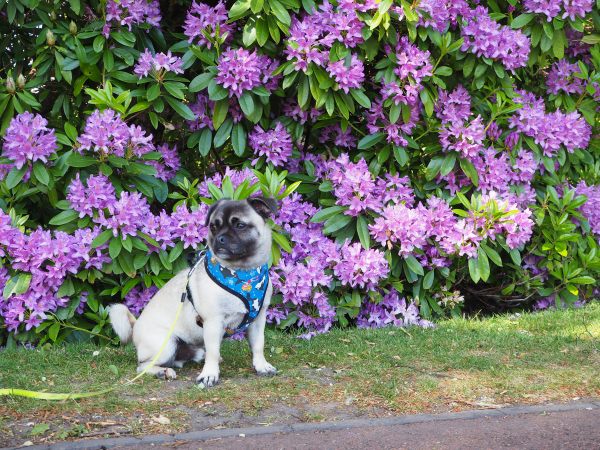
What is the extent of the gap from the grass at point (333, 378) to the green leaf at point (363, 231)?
2.53ft

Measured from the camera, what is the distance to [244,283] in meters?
4.71

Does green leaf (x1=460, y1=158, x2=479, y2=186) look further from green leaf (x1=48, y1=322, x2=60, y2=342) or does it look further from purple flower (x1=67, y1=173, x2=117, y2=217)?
green leaf (x1=48, y1=322, x2=60, y2=342)

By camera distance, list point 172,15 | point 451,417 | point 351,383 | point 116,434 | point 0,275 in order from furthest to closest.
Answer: point 172,15 → point 0,275 → point 351,383 → point 451,417 → point 116,434

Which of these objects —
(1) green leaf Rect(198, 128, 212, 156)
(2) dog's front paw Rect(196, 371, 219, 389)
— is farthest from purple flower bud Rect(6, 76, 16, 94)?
(2) dog's front paw Rect(196, 371, 219, 389)

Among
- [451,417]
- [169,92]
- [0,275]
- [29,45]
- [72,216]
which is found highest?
[29,45]

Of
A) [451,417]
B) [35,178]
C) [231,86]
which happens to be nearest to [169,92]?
[231,86]

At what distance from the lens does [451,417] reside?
4.11m

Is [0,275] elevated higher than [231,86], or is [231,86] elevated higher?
[231,86]

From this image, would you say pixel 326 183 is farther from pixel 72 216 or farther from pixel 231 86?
pixel 72 216

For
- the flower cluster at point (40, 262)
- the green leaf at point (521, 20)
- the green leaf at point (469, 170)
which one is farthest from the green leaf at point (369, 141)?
the flower cluster at point (40, 262)

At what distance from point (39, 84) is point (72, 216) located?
49.8 inches

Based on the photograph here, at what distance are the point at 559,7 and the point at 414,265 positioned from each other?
9.06ft

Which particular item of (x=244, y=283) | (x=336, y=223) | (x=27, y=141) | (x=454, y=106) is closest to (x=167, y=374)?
(x=244, y=283)

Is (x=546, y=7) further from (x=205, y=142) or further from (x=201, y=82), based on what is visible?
(x=205, y=142)
